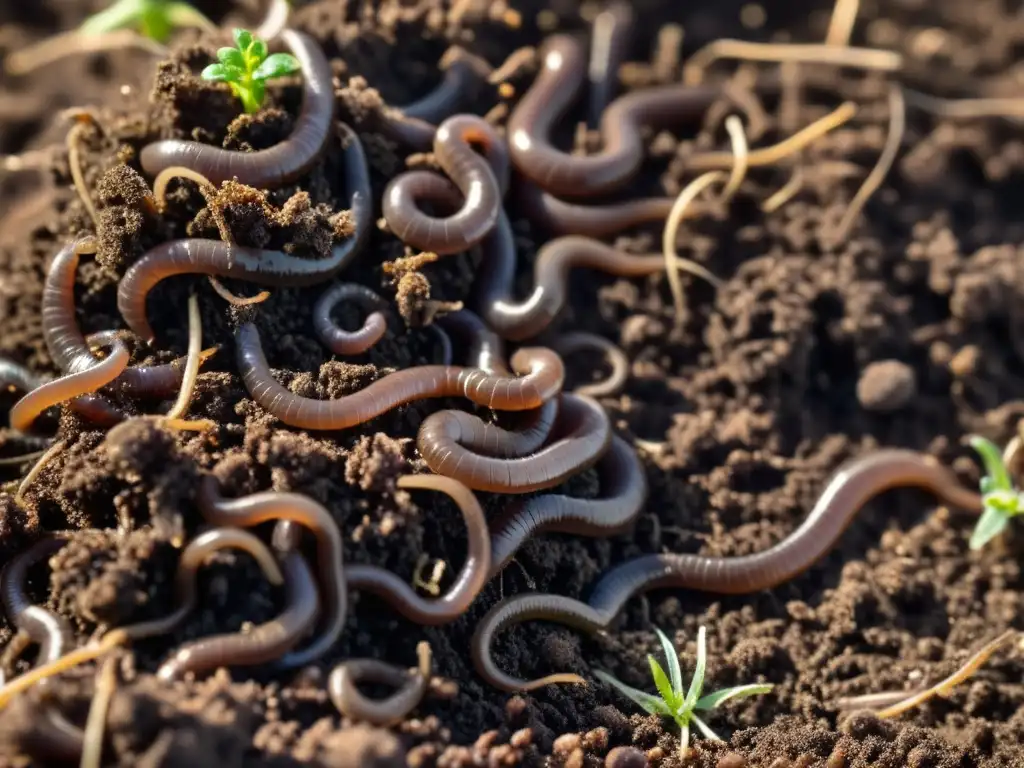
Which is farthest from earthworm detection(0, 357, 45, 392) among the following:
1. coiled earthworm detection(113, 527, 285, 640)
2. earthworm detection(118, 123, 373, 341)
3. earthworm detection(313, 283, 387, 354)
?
coiled earthworm detection(113, 527, 285, 640)

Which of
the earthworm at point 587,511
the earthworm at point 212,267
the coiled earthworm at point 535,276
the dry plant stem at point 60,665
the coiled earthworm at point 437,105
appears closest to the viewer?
the dry plant stem at point 60,665

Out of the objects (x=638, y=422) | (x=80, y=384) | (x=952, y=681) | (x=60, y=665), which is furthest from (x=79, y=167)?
(x=952, y=681)

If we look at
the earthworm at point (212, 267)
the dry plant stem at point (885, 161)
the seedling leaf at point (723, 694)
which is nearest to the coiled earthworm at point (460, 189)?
the earthworm at point (212, 267)

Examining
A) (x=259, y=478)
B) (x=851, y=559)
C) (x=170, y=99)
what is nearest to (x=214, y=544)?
(x=259, y=478)

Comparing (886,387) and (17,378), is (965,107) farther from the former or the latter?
(17,378)

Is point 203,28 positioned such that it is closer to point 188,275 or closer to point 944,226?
point 188,275

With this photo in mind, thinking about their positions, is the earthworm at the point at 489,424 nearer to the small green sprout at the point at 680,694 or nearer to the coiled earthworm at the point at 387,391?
the coiled earthworm at the point at 387,391
